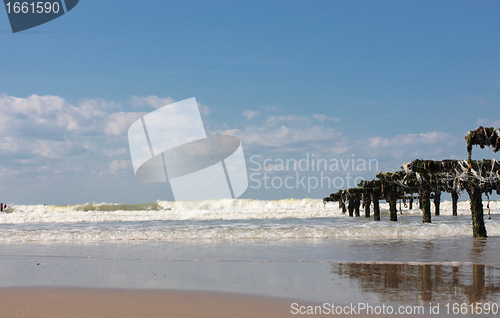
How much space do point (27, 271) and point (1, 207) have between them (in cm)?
8341

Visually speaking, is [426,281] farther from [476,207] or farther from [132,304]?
[476,207]

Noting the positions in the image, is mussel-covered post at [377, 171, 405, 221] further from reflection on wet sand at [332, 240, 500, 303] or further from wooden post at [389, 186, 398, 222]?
reflection on wet sand at [332, 240, 500, 303]

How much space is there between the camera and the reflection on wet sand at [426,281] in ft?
20.0

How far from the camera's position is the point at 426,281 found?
7230 mm

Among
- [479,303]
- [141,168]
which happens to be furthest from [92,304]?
[141,168]

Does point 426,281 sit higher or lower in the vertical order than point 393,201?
lower

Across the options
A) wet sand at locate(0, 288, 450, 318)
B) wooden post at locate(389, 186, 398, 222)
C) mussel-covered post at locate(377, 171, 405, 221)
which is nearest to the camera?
wet sand at locate(0, 288, 450, 318)

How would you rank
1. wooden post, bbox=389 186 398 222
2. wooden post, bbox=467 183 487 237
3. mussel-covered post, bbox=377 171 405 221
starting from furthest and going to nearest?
wooden post, bbox=389 186 398 222
mussel-covered post, bbox=377 171 405 221
wooden post, bbox=467 183 487 237

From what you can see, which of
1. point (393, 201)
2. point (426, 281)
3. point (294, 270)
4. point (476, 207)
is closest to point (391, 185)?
point (393, 201)

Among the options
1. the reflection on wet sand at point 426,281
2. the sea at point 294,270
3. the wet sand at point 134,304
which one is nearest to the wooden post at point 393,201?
the sea at point 294,270

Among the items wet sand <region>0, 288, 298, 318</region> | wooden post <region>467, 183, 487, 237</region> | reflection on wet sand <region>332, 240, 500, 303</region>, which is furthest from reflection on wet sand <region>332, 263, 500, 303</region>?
wooden post <region>467, 183, 487, 237</region>

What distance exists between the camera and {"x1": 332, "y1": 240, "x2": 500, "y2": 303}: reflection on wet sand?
240 inches

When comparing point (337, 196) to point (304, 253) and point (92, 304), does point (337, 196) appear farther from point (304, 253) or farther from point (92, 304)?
point (92, 304)

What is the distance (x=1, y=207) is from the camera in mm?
77562
